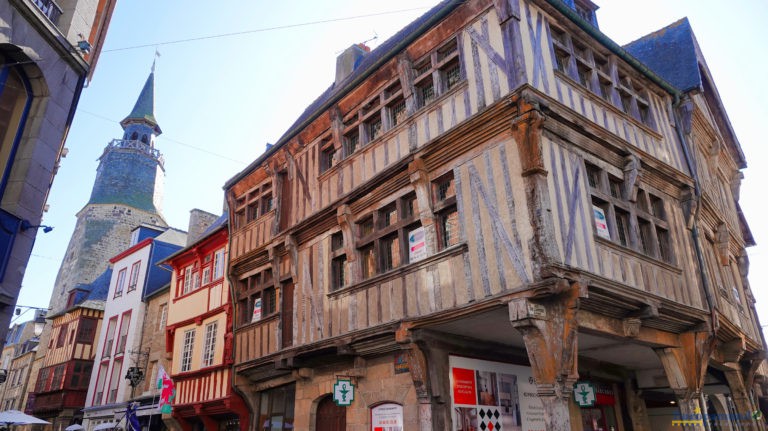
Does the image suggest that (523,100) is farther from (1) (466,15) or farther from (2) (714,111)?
(2) (714,111)

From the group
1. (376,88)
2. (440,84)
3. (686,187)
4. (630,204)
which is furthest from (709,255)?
(376,88)

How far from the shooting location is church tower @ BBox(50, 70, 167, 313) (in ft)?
138

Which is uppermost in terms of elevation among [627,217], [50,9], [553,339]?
[50,9]

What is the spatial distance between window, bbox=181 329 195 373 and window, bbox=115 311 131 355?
5.57 meters

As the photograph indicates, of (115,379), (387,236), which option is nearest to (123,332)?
(115,379)

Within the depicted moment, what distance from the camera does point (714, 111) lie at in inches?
511

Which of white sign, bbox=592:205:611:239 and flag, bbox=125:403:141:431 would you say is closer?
white sign, bbox=592:205:611:239

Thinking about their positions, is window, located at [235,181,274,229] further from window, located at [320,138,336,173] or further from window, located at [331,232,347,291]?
window, located at [331,232,347,291]

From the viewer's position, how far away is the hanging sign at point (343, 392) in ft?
28.2

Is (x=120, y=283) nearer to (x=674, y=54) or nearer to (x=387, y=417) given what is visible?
(x=387, y=417)

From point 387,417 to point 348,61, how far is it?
27.1 feet

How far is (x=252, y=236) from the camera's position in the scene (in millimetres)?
12367

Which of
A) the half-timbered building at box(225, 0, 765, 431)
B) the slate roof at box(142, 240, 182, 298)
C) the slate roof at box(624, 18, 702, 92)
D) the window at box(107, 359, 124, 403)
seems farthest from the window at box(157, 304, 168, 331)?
the slate roof at box(624, 18, 702, 92)

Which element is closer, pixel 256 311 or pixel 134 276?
pixel 256 311
